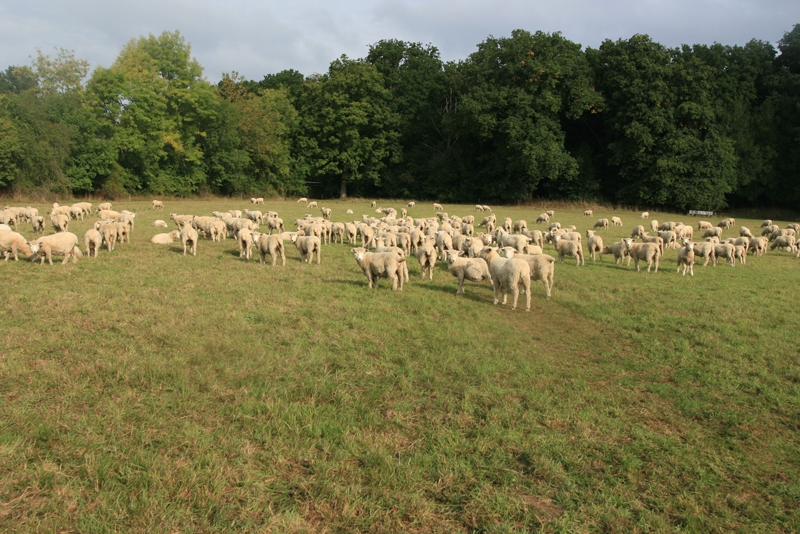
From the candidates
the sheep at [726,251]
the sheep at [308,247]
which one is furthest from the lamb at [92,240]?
the sheep at [726,251]

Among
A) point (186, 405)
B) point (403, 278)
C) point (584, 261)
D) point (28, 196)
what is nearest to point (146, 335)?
point (186, 405)

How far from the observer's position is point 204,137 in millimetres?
55688

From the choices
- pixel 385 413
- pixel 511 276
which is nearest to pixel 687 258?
pixel 511 276

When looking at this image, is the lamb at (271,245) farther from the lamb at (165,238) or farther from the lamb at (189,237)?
the lamb at (165,238)

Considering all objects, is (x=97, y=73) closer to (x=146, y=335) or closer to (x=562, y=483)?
(x=146, y=335)

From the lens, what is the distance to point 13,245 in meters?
14.8

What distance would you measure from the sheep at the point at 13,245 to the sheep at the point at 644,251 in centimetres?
1888

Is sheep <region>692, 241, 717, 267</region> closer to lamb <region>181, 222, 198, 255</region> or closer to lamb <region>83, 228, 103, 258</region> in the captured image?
lamb <region>181, 222, 198, 255</region>

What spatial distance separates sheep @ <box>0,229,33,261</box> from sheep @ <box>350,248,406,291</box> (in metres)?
9.87

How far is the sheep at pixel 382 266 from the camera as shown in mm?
12922

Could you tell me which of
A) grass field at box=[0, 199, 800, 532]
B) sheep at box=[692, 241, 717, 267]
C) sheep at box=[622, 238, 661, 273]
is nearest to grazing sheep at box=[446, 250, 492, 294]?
grass field at box=[0, 199, 800, 532]

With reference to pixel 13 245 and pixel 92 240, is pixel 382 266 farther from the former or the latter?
pixel 13 245

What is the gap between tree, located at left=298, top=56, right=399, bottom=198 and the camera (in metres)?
59.8

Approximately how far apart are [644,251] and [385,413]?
13.6 meters
